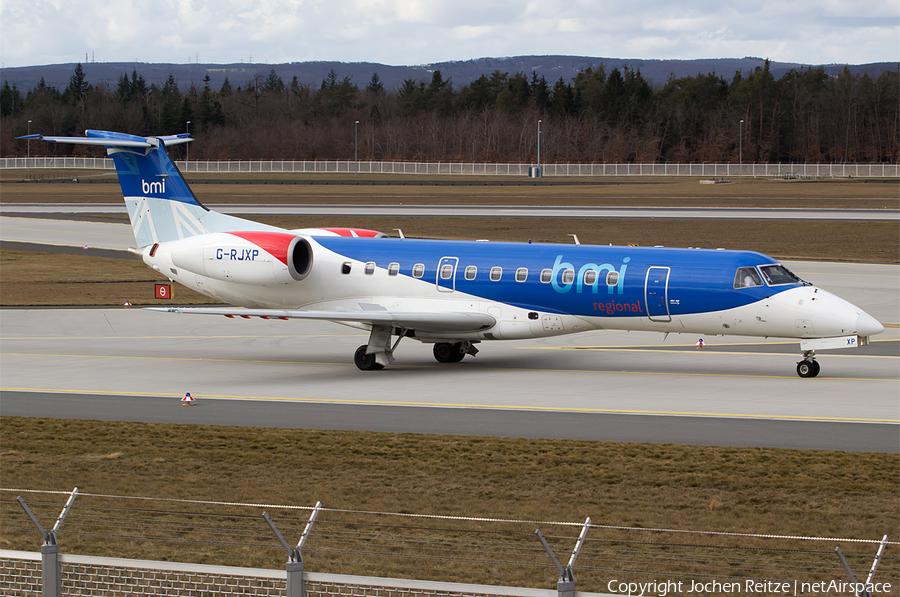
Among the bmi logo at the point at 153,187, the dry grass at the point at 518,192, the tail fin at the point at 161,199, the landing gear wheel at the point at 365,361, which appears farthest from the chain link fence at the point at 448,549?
the dry grass at the point at 518,192

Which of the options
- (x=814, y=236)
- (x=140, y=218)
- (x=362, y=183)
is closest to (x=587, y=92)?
(x=362, y=183)

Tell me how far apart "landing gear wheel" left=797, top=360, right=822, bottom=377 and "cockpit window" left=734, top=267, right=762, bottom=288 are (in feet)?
8.10

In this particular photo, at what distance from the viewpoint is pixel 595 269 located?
25453mm

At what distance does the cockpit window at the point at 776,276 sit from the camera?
2430 cm

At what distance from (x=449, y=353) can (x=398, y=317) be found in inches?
123

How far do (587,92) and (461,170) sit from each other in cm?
6352

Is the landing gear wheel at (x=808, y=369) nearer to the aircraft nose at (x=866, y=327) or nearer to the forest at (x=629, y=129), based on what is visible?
the aircraft nose at (x=866, y=327)

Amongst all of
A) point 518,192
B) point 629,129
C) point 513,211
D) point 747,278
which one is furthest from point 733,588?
point 629,129

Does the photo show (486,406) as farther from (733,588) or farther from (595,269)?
(733,588)

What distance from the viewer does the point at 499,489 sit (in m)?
14.9

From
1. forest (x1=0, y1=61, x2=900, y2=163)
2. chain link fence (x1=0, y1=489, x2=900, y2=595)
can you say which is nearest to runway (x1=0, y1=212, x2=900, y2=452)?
chain link fence (x1=0, y1=489, x2=900, y2=595)

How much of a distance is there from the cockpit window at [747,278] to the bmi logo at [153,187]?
1732 cm

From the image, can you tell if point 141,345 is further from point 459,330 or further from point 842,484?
point 842,484

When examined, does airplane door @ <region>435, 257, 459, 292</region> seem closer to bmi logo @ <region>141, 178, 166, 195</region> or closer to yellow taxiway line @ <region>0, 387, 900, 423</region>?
yellow taxiway line @ <region>0, 387, 900, 423</region>
